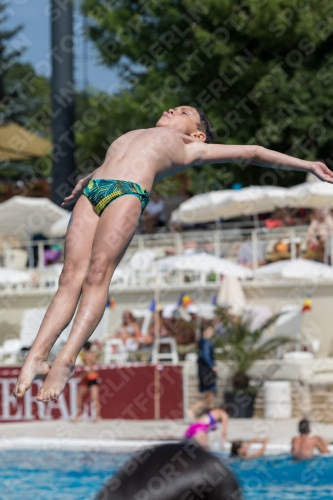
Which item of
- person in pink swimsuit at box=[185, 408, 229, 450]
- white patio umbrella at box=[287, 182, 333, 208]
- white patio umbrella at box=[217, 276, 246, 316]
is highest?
white patio umbrella at box=[287, 182, 333, 208]

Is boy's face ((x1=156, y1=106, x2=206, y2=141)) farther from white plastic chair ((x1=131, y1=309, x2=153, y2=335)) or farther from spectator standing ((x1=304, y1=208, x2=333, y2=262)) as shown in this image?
white plastic chair ((x1=131, y1=309, x2=153, y2=335))

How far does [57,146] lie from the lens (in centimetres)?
2258

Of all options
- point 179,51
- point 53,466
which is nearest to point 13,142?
point 179,51

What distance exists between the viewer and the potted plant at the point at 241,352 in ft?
47.6

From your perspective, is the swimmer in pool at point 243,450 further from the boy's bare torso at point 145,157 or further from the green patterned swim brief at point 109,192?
the green patterned swim brief at point 109,192

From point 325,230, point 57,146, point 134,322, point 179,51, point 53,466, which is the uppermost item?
point 179,51

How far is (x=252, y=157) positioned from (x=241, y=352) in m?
10.5

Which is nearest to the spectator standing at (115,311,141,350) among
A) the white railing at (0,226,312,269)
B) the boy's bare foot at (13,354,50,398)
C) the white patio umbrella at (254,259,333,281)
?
the white railing at (0,226,312,269)

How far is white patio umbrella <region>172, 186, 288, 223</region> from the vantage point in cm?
1703

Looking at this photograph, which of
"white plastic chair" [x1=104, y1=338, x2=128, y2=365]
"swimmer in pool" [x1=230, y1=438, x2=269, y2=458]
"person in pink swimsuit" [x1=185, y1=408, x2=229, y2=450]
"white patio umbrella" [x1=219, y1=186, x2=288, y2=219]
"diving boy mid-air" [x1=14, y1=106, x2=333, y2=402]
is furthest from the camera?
"white patio umbrella" [x1=219, y1=186, x2=288, y2=219]

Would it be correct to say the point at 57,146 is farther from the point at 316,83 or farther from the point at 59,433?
the point at 59,433

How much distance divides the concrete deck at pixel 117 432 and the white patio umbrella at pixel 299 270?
262 centimetres

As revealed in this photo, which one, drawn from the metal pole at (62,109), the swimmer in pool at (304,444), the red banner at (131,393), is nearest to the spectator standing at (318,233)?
the red banner at (131,393)

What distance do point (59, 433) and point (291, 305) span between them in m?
5.37
